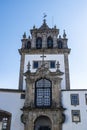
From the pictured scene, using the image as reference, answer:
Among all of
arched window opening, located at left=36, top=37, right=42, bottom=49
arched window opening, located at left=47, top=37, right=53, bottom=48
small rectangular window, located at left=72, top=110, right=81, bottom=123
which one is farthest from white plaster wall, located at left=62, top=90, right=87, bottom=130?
arched window opening, located at left=36, top=37, right=42, bottom=49

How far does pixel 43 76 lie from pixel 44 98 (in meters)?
3.25

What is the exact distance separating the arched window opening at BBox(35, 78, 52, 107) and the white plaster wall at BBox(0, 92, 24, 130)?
7.32 ft

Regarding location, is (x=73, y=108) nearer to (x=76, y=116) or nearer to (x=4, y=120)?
(x=76, y=116)

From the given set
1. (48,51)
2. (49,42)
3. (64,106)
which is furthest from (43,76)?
(49,42)

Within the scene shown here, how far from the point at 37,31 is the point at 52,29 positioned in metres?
2.50

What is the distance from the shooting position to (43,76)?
31.0 meters

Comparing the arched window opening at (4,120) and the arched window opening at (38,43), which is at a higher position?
the arched window opening at (38,43)

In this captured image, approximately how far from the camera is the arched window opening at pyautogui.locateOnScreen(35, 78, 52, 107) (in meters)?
→ 29.1

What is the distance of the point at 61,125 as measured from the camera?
1076 inches

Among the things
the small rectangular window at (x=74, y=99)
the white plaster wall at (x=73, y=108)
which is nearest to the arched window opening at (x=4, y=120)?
the white plaster wall at (x=73, y=108)

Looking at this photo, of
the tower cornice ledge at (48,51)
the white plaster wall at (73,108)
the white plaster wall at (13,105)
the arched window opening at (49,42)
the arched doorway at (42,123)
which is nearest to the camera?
the white plaster wall at (73,108)

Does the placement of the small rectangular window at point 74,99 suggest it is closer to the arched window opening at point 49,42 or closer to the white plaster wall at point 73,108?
the white plaster wall at point 73,108

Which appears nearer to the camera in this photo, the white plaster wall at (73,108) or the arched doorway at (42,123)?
the white plaster wall at (73,108)

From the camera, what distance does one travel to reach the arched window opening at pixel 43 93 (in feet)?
95.6
